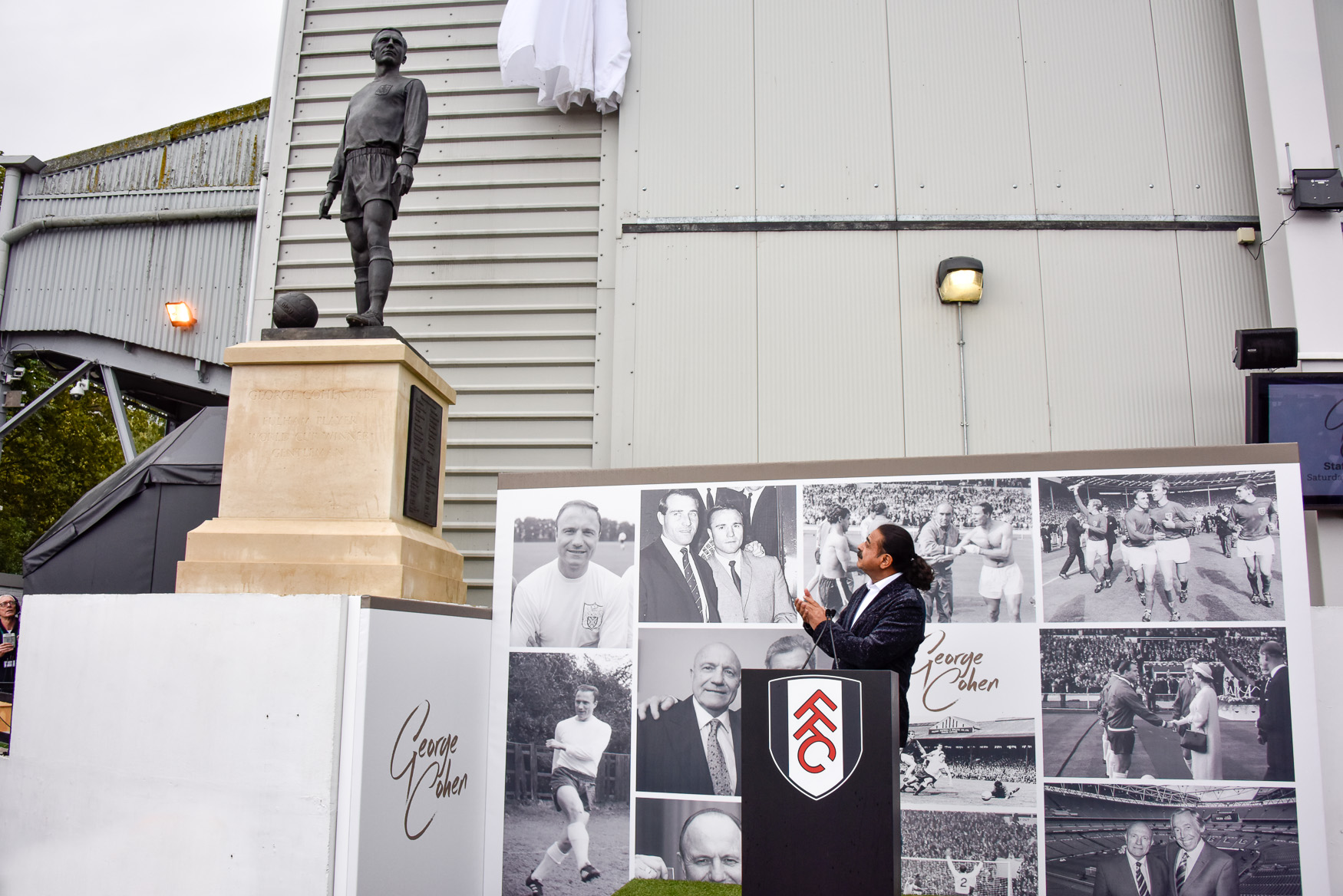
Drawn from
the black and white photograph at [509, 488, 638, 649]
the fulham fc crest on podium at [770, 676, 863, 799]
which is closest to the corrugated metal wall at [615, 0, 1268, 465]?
the black and white photograph at [509, 488, 638, 649]

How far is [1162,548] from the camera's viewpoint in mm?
4703

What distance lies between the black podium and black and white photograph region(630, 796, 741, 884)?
1491 mm

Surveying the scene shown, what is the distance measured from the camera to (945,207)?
7289 millimetres

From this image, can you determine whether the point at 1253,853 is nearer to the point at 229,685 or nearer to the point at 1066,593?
the point at 1066,593

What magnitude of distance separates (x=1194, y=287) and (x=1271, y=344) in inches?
38.9

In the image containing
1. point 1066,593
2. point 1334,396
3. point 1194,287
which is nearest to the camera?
point 1066,593

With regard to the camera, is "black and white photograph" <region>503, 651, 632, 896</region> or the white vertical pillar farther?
the white vertical pillar

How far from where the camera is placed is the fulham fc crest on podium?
Answer: 3354 millimetres

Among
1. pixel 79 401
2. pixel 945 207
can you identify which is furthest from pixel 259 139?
pixel 79 401

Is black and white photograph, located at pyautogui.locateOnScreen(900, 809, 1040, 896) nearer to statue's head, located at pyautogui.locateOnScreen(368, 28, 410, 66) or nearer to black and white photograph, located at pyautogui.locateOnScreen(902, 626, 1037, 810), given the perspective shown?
black and white photograph, located at pyautogui.locateOnScreen(902, 626, 1037, 810)

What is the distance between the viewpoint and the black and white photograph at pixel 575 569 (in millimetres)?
5242

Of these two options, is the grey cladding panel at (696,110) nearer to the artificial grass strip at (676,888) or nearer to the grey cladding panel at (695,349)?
the grey cladding panel at (695,349)

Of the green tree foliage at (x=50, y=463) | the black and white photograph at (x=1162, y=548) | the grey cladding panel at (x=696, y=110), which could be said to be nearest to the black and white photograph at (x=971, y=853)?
the black and white photograph at (x=1162, y=548)

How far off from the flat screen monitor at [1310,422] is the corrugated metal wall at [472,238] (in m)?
4.47
